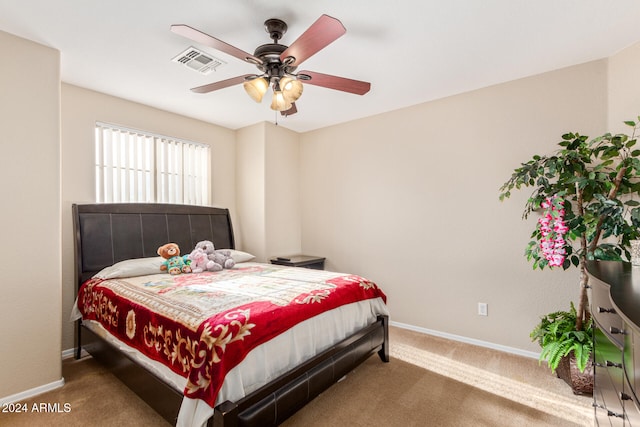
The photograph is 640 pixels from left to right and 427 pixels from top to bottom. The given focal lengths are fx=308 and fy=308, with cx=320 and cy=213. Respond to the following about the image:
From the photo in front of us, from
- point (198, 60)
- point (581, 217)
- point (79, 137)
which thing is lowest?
point (581, 217)

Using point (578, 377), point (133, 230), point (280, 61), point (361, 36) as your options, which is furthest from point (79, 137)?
point (578, 377)

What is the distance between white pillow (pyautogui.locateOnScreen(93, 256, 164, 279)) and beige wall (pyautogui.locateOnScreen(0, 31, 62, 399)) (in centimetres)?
35

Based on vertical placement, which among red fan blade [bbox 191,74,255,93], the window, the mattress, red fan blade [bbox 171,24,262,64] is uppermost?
red fan blade [bbox 171,24,262,64]

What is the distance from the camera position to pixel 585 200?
2287 millimetres

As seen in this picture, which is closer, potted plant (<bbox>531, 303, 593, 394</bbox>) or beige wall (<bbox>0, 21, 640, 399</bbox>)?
potted plant (<bbox>531, 303, 593, 394</bbox>)

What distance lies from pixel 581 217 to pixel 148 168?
4.02 metres

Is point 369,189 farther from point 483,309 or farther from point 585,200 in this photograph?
point 585,200

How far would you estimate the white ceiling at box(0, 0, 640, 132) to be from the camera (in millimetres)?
1888

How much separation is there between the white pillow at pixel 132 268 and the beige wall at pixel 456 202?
2.16m

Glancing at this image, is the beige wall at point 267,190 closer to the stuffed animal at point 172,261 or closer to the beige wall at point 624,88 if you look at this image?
the stuffed animal at point 172,261

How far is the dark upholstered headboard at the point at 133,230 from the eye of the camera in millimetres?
2854

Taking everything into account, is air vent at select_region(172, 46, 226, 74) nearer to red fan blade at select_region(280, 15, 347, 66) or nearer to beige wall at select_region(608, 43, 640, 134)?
red fan blade at select_region(280, 15, 347, 66)

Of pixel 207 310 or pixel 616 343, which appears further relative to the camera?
pixel 207 310

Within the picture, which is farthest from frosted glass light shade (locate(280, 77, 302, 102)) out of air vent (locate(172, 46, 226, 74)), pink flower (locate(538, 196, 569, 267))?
pink flower (locate(538, 196, 569, 267))
